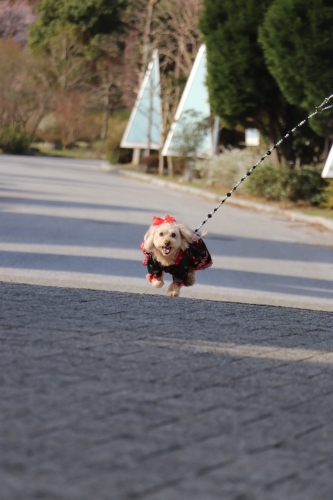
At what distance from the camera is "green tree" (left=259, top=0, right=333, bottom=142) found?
19.0m

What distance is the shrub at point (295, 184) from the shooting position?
2206cm

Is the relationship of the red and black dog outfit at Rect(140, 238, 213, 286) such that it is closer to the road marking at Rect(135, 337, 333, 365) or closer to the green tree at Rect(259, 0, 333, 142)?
the road marking at Rect(135, 337, 333, 365)

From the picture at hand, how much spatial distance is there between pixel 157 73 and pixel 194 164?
10032mm

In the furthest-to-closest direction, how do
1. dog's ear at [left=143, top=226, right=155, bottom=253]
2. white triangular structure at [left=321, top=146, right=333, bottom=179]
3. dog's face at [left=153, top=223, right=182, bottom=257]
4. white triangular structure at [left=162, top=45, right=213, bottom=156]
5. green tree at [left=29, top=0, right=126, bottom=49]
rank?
green tree at [left=29, top=0, right=126, bottom=49], white triangular structure at [left=162, top=45, right=213, bottom=156], white triangular structure at [left=321, top=146, right=333, bottom=179], dog's ear at [left=143, top=226, right=155, bottom=253], dog's face at [left=153, top=223, right=182, bottom=257]

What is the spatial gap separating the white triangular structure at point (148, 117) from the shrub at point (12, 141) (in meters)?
8.77

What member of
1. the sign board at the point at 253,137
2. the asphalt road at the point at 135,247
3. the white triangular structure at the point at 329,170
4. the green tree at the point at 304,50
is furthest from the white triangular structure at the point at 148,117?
the green tree at the point at 304,50

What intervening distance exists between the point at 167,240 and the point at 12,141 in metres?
43.0

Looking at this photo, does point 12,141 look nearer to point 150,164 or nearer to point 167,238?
point 150,164

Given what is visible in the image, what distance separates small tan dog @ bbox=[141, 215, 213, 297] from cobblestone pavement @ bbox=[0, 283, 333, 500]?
0.77 meters

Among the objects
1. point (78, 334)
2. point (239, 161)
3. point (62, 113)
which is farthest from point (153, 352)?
point (62, 113)

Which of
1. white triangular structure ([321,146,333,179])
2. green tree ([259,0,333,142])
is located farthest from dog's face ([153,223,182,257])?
white triangular structure ([321,146,333,179])

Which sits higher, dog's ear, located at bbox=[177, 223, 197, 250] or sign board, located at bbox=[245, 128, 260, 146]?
sign board, located at bbox=[245, 128, 260, 146]

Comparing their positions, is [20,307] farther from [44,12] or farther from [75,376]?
[44,12]

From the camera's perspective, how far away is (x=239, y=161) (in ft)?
85.5
